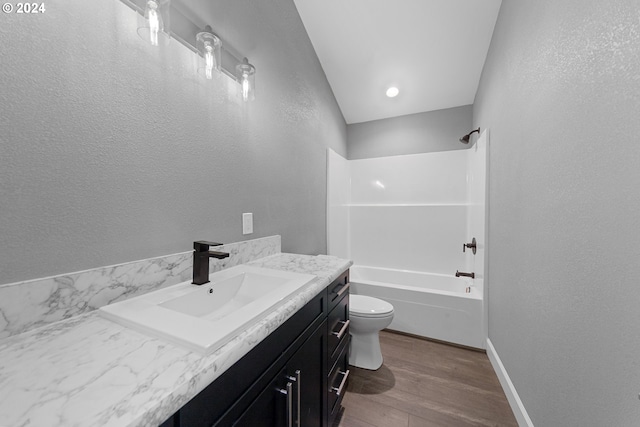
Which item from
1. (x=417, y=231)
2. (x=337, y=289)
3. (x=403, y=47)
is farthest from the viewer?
(x=417, y=231)

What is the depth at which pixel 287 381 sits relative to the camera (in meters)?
0.82

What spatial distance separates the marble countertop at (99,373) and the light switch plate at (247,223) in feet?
2.54

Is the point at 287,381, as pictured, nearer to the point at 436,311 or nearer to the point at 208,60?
the point at 208,60

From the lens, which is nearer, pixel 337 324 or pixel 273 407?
pixel 273 407

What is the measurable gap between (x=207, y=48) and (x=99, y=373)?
4.22 ft

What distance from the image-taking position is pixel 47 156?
687 millimetres

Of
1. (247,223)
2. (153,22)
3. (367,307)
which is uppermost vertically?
(153,22)

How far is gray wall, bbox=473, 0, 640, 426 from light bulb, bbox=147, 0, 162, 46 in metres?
1.50

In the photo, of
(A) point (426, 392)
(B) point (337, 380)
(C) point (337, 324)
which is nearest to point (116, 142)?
(C) point (337, 324)

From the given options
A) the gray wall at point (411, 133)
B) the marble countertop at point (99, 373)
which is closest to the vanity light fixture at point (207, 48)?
the marble countertop at point (99, 373)

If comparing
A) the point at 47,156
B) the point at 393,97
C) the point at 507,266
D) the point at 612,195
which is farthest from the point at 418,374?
the point at 393,97

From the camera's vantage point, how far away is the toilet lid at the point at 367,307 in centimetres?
174

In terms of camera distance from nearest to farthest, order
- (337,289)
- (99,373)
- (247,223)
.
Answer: (99,373) < (337,289) < (247,223)

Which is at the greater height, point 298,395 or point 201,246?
point 201,246
